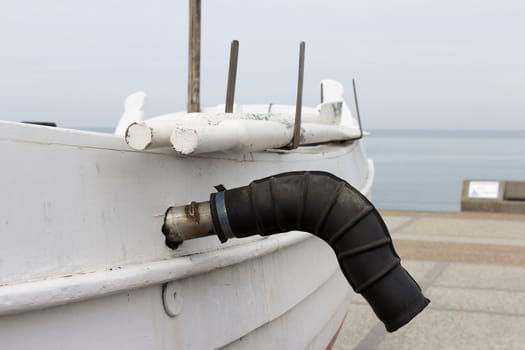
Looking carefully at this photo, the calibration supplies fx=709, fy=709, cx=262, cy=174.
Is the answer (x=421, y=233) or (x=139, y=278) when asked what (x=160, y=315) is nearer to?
(x=139, y=278)

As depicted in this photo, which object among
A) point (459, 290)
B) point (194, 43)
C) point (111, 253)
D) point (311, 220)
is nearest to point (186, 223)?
point (111, 253)

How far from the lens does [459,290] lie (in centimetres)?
747

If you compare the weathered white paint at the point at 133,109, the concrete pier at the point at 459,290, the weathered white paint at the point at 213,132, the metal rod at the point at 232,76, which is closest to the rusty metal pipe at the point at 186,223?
the weathered white paint at the point at 213,132

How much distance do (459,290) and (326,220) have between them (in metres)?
5.18

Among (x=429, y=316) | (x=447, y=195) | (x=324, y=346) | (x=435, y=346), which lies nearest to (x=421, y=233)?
(x=429, y=316)

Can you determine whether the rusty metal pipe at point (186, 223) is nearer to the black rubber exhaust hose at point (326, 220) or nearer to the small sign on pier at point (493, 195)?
the black rubber exhaust hose at point (326, 220)

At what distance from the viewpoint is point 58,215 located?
7.48ft

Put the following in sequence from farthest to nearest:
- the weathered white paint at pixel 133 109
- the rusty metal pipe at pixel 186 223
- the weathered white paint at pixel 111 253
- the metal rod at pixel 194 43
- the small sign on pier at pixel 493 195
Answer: the small sign on pier at pixel 493 195, the weathered white paint at pixel 133 109, the metal rod at pixel 194 43, the rusty metal pipe at pixel 186 223, the weathered white paint at pixel 111 253

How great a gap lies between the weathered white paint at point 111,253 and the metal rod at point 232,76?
0.34m

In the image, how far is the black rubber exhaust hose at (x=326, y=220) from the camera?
8.93 ft

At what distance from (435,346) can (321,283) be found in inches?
60.6

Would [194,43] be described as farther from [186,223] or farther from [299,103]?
[186,223]

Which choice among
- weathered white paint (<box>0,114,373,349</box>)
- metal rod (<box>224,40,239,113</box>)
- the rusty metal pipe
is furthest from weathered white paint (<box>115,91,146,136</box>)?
the rusty metal pipe

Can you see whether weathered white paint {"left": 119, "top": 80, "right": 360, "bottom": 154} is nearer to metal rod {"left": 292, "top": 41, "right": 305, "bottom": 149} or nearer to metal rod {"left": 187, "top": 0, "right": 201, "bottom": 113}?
metal rod {"left": 292, "top": 41, "right": 305, "bottom": 149}
